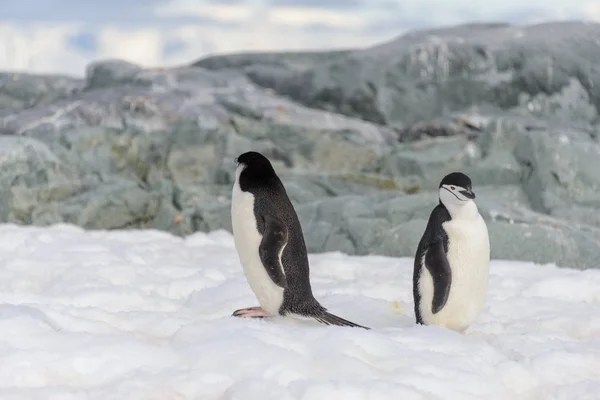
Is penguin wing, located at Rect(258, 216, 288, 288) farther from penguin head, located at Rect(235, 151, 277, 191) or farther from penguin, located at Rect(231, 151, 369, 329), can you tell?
penguin head, located at Rect(235, 151, 277, 191)

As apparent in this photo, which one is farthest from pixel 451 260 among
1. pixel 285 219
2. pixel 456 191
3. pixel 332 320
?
pixel 285 219

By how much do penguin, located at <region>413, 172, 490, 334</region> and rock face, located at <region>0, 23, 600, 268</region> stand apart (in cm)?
254

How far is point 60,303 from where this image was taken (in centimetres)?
430

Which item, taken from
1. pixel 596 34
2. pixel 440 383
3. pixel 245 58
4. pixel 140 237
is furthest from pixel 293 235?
pixel 245 58

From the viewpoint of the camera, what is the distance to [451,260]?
377 centimetres

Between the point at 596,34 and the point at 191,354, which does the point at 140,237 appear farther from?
the point at 596,34

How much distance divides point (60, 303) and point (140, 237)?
293cm

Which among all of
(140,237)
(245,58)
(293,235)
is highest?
(245,58)

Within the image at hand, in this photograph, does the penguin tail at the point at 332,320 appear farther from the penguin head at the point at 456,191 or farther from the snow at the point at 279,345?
the penguin head at the point at 456,191

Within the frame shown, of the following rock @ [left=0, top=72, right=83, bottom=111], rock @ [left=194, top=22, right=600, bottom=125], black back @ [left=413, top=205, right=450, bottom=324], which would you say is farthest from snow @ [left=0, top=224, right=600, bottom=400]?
rock @ [left=0, top=72, right=83, bottom=111]

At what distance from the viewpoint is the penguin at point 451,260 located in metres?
3.77

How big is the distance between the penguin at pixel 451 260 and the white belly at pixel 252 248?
2.35ft

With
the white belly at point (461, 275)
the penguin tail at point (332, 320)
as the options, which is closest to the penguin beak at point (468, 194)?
the white belly at point (461, 275)

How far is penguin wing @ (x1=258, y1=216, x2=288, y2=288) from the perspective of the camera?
3750 millimetres
